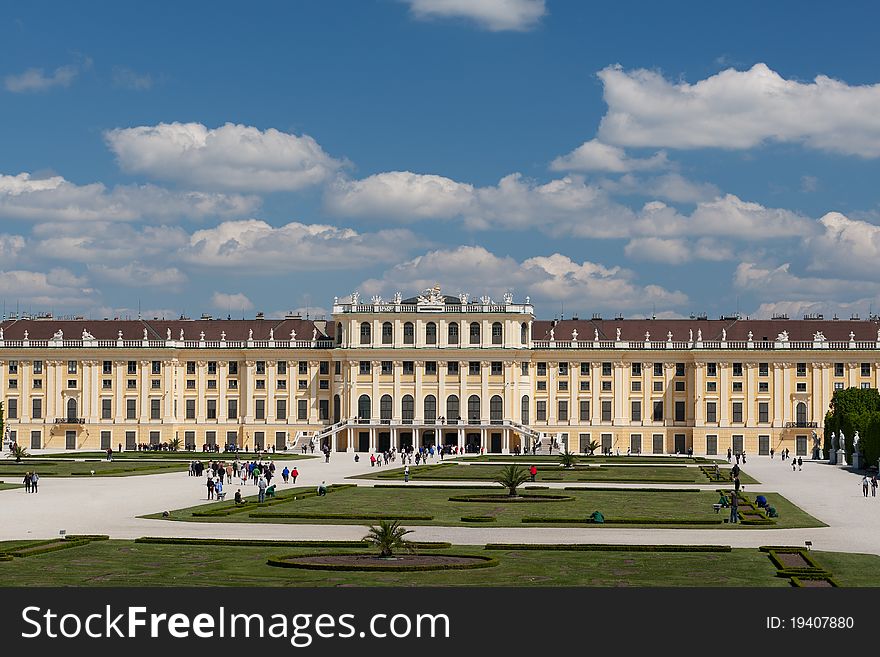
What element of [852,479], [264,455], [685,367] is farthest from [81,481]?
[685,367]

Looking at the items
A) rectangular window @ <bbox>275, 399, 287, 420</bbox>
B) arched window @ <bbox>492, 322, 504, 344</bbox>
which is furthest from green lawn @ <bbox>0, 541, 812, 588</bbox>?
rectangular window @ <bbox>275, 399, 287, 420</bbox>

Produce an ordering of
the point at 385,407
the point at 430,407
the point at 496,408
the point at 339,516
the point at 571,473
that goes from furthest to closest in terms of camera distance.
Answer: the point at 385,407
the point at 430,407
the point at 496,408
the point at 571,473
the point at 339,516

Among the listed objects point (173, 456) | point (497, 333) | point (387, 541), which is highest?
point (497, 333)

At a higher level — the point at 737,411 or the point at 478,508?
the point at 737,411

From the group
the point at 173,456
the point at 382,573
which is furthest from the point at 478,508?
the point at 173,456

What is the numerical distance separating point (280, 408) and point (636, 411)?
30.4m

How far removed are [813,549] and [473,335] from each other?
85388 millimetres

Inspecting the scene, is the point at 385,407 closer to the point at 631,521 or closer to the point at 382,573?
the point at 631,521

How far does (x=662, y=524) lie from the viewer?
49000mm

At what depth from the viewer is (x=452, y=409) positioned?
125 m

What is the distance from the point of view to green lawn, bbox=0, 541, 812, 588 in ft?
109

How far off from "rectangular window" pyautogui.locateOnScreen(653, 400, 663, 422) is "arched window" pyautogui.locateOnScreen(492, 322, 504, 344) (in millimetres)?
14117
